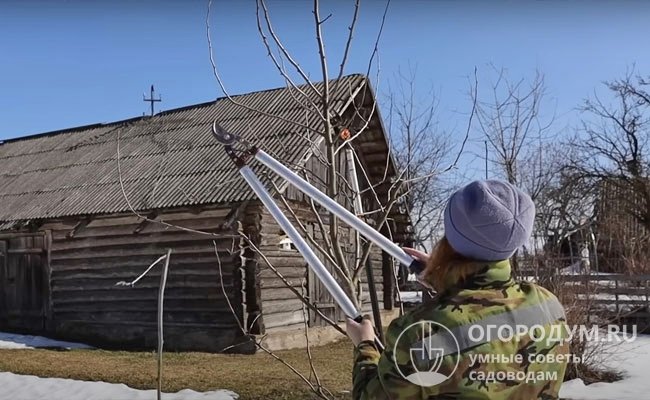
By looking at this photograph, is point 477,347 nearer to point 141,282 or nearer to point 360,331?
point 360,331

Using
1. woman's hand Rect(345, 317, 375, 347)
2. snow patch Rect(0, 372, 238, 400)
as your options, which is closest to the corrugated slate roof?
snow patch Rect(0, 372, 238, 400)

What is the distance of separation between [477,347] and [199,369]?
324 inches

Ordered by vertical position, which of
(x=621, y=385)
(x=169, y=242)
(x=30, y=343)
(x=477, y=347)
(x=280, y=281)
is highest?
(x=169, y=242)

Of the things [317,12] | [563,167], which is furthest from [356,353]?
[563,167]

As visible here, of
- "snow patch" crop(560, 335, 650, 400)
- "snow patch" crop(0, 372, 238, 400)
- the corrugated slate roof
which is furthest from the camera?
the corrugated slate roof

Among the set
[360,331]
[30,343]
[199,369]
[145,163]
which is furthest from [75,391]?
[360,331]

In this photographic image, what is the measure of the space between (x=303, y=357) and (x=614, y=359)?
4.56 meters

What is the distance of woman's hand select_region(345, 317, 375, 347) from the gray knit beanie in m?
0.35

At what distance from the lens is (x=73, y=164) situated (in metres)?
15.6

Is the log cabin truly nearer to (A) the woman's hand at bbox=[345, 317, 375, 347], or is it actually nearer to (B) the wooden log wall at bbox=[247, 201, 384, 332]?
(B) the wooden log wall at bbox=[247, 201, 384, 332]

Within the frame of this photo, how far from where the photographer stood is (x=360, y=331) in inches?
73.1

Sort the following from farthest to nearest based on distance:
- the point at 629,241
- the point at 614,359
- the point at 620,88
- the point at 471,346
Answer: the point at 620,88 < the point at 629,241 < the point at 614,359 < the point at 471,346

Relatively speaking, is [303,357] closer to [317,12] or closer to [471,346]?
[317,12]

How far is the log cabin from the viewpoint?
37.1 ft
